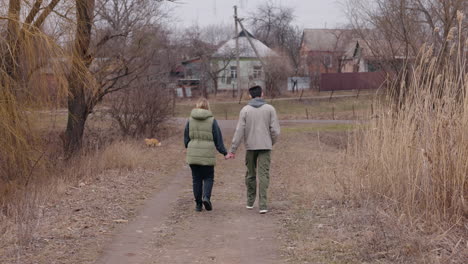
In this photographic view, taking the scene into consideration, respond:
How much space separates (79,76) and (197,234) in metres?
5.38

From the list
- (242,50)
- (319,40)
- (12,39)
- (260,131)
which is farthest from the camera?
(319,40)

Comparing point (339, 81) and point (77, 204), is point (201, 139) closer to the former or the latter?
point (77, 204)

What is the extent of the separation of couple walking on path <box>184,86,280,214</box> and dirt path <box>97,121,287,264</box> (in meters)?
0.36

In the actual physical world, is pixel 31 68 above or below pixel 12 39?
below

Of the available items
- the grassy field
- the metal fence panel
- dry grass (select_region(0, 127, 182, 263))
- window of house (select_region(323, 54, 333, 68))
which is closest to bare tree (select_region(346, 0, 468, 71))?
dry grass (select_region(0, 127, 182, 263))

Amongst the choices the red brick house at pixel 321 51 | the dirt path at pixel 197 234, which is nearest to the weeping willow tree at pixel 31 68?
the dirt path at pixel 197 234

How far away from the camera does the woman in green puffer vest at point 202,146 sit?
855 centimetres

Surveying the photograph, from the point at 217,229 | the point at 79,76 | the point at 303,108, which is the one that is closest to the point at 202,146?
the point at 217,229

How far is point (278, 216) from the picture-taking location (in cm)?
823

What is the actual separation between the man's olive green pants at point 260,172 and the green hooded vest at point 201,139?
0.57 metres

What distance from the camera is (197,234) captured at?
7.25 m

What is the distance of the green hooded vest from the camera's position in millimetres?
8547

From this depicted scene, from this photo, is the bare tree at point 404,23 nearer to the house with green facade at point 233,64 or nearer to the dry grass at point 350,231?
the dry grass at point 350,231

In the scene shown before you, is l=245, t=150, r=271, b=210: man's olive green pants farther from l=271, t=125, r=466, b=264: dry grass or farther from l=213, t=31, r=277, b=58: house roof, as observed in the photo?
l=213, t=31, r=277, b=58: house roof
